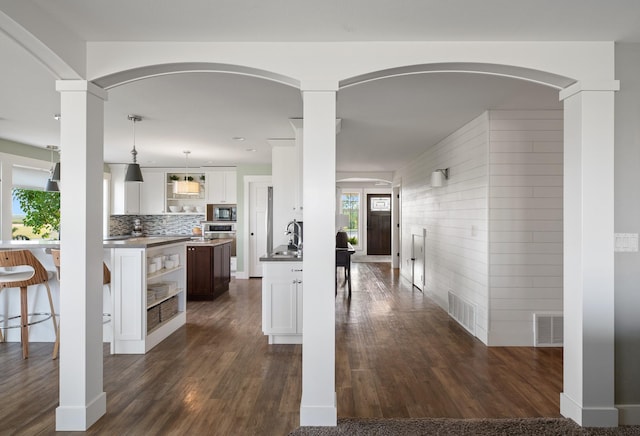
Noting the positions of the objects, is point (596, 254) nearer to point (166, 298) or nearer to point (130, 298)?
point (130, 298)

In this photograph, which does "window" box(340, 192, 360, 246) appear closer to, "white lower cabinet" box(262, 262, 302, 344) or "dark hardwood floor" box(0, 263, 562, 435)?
"dark hardwood floor" box(0, 263, 562, 435)

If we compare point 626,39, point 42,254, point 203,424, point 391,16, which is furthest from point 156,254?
point 626,39

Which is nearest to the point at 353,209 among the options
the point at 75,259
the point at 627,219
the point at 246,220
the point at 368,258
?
the point at 368,258

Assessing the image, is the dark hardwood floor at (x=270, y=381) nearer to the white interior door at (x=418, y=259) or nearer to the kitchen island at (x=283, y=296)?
the kitchen island at (x=283, y=296)

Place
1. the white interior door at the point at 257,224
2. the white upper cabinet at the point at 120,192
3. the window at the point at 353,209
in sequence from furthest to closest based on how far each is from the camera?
the window at the point at 353,209 < the white upper cabinet at the point at 120,192 < the white interior door at the point at 257,224

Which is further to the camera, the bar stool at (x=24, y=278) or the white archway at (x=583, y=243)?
the bar stool at (x=24, y=278)

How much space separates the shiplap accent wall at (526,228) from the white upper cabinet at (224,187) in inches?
232

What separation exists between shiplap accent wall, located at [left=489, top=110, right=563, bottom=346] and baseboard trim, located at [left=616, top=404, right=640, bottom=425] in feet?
5.19

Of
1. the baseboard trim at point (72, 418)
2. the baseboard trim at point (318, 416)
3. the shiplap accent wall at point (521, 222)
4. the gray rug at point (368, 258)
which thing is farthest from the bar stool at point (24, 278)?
the gray rug at point (368, 258)

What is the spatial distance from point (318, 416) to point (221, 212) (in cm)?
679

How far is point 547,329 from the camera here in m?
4.15

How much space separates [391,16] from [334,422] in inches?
97.2

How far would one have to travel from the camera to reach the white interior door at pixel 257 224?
8.35 metres

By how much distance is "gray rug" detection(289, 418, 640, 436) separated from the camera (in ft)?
8.07
